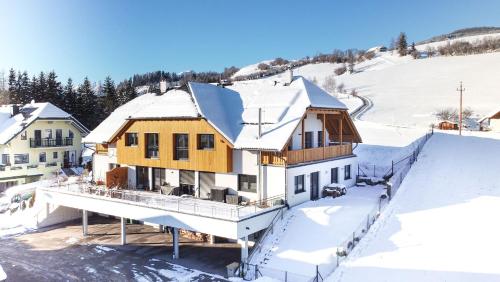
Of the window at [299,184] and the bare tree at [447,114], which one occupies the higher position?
the bare tree at [447,114]

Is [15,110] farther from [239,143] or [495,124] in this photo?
[495,124]

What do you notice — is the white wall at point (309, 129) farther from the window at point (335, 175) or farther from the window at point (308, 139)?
the window at point (335, 175)

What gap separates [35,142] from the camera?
49750mm

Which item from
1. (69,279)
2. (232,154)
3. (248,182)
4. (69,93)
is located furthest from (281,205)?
(69,93)

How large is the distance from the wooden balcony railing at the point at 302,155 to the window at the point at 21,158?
3592cm

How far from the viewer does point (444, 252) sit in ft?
65.9

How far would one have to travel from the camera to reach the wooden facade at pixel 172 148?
27.6 m

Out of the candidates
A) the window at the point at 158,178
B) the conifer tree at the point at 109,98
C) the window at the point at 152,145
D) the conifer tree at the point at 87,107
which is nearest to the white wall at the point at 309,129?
the window at the point at 158,178

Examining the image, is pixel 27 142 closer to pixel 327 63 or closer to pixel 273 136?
pixel 273 136

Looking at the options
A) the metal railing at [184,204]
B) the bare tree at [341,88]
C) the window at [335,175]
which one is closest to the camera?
the metal railing at [184,204]

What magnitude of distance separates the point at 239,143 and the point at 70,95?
173ft

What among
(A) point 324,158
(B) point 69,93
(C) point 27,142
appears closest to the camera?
(A) point 324,158

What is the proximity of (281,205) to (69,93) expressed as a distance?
56.8 meters

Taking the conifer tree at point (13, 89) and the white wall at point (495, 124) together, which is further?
the conifer tree at point (13, 89)
